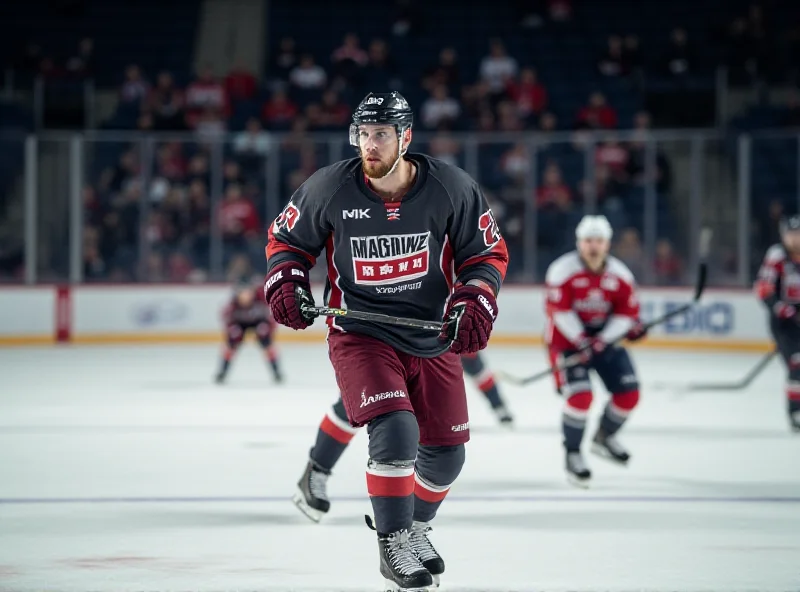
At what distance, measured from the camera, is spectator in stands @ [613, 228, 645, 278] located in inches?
544

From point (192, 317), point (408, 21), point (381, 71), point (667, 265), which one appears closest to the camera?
point (667, 265)

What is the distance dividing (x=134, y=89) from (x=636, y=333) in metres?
10.9

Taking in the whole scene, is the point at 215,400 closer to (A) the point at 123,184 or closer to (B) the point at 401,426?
(A) the point at 123,184

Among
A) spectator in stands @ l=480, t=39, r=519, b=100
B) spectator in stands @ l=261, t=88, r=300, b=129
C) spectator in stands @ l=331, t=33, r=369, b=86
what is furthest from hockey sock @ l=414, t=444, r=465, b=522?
spectator in stands @ l=331, t=33, r=369, b=86

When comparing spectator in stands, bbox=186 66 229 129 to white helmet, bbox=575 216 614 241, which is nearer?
white helmet, bbox=575 216 614 241

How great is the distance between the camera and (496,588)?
13.1ft

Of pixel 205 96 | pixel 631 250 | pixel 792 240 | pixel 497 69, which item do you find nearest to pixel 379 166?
pixel 792 240

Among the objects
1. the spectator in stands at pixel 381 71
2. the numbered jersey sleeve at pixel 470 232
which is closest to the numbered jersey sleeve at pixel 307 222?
the numbered jersey sleeve at pixel 470 232

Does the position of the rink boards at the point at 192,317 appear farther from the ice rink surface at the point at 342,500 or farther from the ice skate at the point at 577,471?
the ice skate at the point at 577,471

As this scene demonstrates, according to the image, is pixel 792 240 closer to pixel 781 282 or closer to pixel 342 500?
pixel 781 282

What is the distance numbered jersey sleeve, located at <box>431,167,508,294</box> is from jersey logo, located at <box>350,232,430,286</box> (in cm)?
10

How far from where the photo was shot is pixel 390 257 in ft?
13.3

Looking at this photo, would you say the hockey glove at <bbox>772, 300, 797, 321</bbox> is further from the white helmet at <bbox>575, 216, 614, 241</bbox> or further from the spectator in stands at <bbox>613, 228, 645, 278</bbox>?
the spectator in stands at <bbox>613, 228, 645, 278</bbox>

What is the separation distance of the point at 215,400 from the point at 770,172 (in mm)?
6275
